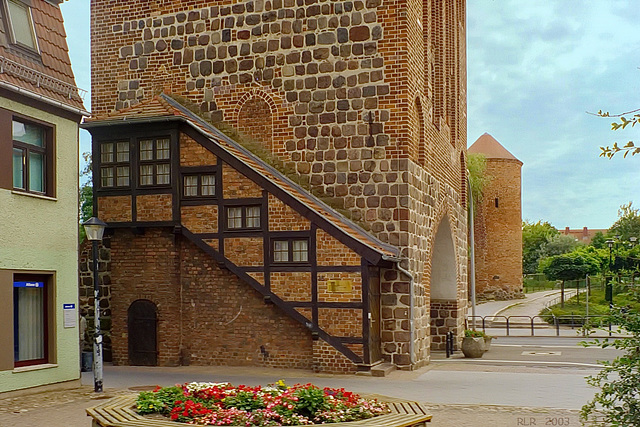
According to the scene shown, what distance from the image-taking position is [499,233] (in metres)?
52.4

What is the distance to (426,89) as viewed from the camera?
20281 mm

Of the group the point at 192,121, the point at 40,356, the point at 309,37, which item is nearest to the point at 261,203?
the point at 192,121

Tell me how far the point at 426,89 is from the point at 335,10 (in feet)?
11.4

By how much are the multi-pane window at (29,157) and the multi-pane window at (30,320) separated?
5.77 feet

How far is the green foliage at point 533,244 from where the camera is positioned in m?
76.7

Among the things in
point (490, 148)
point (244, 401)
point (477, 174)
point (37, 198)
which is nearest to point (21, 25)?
point (37, 198)

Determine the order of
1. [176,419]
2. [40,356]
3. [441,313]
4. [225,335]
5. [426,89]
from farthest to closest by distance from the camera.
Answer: [441,313], [426,89], [225,335], [40,356], [176,419]

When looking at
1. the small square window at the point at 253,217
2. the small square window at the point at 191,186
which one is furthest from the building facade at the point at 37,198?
the small square window at the point at 253,217

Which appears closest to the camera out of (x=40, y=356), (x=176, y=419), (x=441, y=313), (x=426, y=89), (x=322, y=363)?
(x=176, y=419)

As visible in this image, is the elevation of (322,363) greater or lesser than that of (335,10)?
lesser

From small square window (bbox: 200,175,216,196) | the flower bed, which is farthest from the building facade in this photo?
the flower bed

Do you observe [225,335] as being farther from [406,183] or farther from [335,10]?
[335,10]

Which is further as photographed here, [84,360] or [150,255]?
[150,255]

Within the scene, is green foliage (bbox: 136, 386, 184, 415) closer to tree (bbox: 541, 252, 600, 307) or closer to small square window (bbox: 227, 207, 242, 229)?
small square window (bbox: 227, 207, 242, 229)
